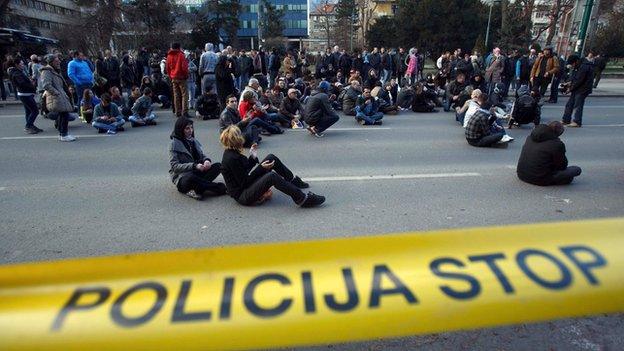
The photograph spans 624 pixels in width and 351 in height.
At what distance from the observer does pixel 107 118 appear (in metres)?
9.32

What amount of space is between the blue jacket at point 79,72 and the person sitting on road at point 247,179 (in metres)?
8.44

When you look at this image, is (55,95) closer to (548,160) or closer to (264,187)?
(264,187)

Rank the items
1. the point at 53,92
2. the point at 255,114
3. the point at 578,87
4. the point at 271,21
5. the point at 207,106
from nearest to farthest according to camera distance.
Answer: the point at 53,92
the point at 255,114
the point at 578,87
the point at 207,106
the point at 271,21

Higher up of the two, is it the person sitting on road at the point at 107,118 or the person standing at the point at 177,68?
the person standing at the point at 177,68

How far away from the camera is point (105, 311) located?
57.5 inches

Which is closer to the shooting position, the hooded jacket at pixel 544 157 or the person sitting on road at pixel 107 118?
the hooded jacket at pixel 544 157

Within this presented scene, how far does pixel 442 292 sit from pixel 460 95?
11.3 meters

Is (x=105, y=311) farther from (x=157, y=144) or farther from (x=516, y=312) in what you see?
(x=157, y=144)

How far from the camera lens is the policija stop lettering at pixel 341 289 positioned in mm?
1446

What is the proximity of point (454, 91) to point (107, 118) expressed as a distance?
9.50 m

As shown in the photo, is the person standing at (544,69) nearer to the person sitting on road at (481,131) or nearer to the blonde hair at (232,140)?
the person sitting on road at (481,131)

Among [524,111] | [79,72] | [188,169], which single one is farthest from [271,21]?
[188,169]

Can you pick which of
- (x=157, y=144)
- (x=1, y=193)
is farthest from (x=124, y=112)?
Answer: (x=1, y=193)

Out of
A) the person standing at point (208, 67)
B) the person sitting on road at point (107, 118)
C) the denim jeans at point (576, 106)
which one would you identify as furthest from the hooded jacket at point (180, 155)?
the denim jeans at point (576, 106)
